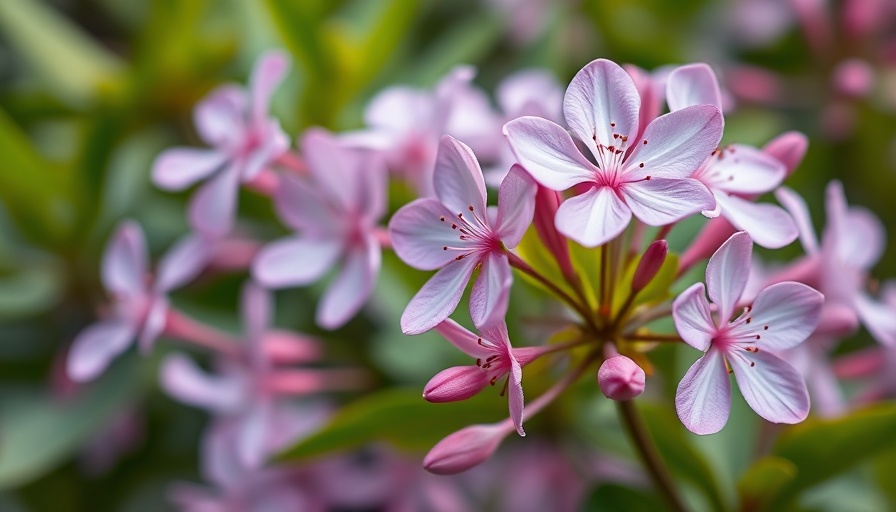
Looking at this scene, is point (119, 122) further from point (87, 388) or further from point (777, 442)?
point (777, 442)

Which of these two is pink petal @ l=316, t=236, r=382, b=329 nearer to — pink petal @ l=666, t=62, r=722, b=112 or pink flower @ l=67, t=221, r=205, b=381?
pink flower @ l=67, t=221, r=205, b=381

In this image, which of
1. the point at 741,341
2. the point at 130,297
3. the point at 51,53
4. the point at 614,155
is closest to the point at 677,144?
the point at 614,155

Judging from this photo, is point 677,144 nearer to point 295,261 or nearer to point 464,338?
point 464,338

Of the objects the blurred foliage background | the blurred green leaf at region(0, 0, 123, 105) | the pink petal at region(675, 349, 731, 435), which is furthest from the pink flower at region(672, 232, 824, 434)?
the blurred green leaf at region(0, 0, 123, 105)

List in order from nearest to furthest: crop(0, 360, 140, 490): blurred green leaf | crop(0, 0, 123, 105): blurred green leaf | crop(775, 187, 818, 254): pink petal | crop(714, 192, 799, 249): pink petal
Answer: crop(714, 192, 799, 249): pink petal < crop(775, 187, 818, 254): pink petal < crop(0, 360, 140, 490): blurred green leaf < crop(0, 0, 123, 105): blurred green leaf

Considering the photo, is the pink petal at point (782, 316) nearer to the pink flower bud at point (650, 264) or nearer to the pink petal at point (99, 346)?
the pink flower bud at point (650, 264)

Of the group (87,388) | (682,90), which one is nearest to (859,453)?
(682,90)

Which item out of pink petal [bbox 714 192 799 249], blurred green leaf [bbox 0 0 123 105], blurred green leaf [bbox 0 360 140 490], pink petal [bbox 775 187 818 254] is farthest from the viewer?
blurred green leaf [bbox 0 0 123 105]
